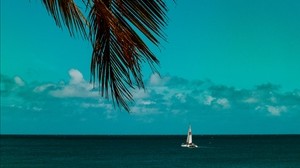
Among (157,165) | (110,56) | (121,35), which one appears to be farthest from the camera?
(157,165)

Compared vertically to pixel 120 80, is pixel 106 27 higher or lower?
higher

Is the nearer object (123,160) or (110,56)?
(110,56)

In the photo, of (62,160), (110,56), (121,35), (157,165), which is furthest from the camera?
(62,160)

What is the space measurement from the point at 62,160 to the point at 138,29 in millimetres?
99100

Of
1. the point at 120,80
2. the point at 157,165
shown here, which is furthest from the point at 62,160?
the point at 120,80

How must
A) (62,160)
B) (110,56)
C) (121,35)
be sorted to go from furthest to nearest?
1. (62,160)
2. (110,56)
3. (121,35)

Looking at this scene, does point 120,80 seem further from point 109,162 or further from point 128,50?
point 109,162

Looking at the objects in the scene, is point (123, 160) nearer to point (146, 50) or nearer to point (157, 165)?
point (157, 165)

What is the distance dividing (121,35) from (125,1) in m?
0.13

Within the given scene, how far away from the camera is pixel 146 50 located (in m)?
2.36

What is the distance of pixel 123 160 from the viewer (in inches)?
3989

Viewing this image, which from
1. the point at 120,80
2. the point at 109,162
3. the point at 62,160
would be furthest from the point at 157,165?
the point at 120,80

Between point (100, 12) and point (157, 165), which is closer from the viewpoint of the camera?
point (100, 12)

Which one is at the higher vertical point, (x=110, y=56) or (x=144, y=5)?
(x=144, y=5)
